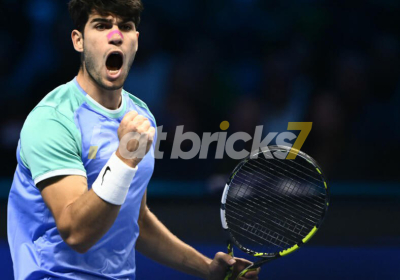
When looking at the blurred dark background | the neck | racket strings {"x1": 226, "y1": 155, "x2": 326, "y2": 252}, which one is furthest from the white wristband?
the blurred dark background

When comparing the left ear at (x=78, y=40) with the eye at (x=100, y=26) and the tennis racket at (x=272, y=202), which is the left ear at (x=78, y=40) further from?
the tennis racket at (x=272, y=202)

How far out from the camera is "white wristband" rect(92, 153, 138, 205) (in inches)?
97.8

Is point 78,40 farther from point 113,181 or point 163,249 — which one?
point 163,249

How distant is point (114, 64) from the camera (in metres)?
2.97

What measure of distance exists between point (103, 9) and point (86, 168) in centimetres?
60

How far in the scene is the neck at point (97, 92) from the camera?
9.55 ft

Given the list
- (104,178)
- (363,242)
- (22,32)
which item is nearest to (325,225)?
(363,242)

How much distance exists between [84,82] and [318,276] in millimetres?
2690

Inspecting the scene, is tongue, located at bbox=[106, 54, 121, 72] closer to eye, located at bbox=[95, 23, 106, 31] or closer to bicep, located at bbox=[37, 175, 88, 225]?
eye, located at bbox=[95, 23, 106, 31]

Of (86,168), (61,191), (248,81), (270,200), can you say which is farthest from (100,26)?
(248,81)

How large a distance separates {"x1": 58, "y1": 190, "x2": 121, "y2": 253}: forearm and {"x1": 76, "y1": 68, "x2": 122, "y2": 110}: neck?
0.51m

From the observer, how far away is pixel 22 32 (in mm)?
6672

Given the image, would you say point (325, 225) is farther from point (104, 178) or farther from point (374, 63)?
point (104, 178)

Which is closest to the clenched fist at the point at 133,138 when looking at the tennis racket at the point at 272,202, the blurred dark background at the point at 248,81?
the tennis racket at the point at 272,202
